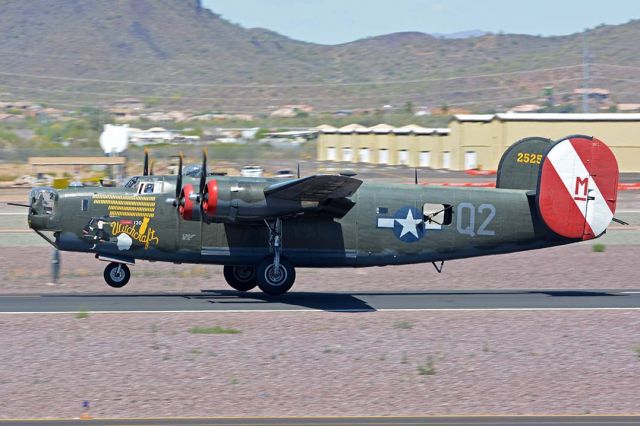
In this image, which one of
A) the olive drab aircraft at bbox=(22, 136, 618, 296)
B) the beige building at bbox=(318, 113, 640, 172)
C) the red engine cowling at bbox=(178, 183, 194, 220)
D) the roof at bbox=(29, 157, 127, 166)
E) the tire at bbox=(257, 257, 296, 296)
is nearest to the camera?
the red engine cowling at bbox=(178, 183, 194, 220)

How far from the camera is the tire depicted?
71.9 ft

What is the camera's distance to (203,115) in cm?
15600

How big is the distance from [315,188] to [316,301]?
9.83 feet

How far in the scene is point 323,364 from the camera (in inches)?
627

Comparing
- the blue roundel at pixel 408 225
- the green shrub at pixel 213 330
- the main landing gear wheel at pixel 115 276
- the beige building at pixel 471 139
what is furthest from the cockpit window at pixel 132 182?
the beige building at pixel 471 139

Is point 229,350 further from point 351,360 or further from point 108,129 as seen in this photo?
point 108,129

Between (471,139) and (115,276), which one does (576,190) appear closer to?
(115,276)

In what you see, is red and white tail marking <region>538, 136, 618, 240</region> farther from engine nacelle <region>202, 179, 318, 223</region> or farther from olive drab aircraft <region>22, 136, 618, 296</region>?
engine nacelle <region>202, 179, 318, 223</region>

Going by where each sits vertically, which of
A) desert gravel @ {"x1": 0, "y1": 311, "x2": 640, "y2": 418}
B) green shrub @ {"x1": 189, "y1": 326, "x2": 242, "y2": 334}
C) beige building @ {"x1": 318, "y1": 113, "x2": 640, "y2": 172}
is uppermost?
beige building @ {"x1": 318, "y1": 113, "x2": 640, "y2": 172}

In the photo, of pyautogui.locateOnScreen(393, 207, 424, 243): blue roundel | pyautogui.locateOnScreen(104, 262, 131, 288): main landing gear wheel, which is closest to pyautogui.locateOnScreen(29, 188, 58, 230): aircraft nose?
pyautogui.locateOnScreen(104, 262, 131, 288): main landing gear wheel

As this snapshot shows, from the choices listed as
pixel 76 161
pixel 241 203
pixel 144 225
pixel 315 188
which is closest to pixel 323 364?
pixel 315 188

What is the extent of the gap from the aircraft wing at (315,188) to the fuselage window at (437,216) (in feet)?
7.76

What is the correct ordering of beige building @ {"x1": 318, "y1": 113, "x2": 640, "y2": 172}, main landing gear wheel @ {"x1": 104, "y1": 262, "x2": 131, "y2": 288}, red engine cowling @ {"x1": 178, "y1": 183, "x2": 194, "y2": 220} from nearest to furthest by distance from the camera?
red engine cowling @ {"x1": 178, "y1": 183, "x2": 194, "y2": 220}
main landing gear wheel @ {"x1": 104, "y1": 262, "x2": 131, "y2": 288}
beige building @ {"x1": 318, "y1": 113, "x2": 640, "y2": 172}

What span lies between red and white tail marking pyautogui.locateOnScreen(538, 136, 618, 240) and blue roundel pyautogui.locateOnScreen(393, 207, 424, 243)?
9.53 ft
